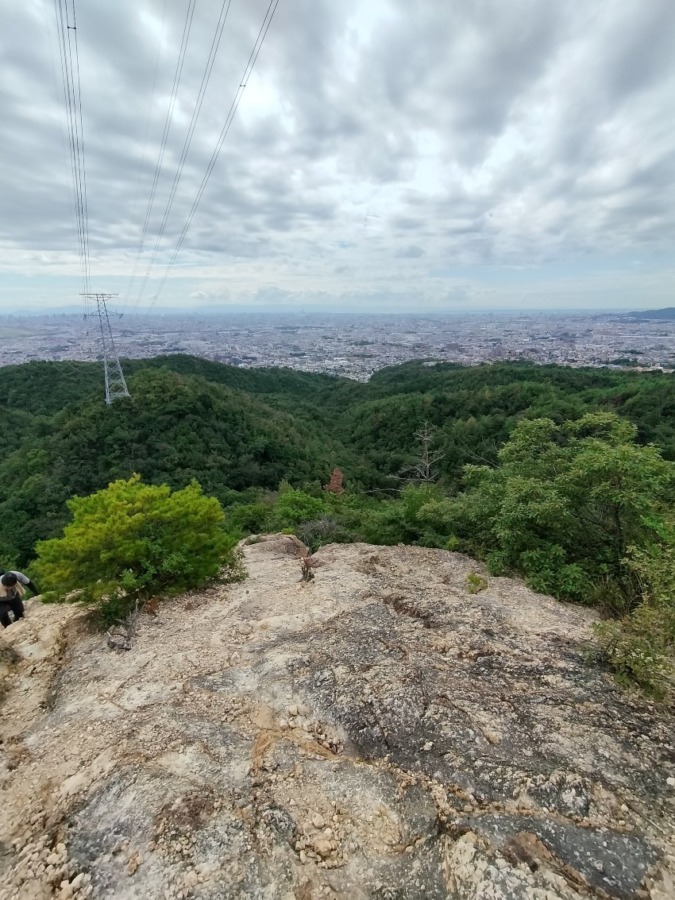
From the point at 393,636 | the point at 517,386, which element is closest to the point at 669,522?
the point at 393,636

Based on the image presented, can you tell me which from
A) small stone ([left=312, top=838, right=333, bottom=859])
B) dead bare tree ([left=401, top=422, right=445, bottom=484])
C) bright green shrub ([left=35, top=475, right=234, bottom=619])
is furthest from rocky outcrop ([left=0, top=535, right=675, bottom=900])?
dead bare tree ([left=401, top=422, right=445, bottom=484])

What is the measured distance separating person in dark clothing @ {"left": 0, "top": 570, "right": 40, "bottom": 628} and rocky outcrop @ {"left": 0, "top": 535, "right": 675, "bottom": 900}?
1.93 meters

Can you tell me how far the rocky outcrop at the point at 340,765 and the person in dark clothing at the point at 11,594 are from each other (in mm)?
1933

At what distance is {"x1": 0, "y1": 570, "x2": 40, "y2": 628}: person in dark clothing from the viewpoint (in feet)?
33.5

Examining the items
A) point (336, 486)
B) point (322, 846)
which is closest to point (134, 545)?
point (322, 846)

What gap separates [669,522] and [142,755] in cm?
1013

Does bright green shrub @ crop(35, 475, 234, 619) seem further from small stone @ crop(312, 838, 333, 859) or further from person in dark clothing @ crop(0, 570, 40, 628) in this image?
small stone @ crop(312, 838, 333, 859)

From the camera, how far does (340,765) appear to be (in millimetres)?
5332

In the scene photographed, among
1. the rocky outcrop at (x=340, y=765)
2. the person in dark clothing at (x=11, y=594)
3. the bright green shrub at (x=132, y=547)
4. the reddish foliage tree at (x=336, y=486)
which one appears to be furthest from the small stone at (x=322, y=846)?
the reddish foliage tree at (x=336, y=486)

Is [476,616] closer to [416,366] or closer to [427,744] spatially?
[427,744]

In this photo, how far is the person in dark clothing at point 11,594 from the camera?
33.5ft

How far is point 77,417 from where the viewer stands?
108ft

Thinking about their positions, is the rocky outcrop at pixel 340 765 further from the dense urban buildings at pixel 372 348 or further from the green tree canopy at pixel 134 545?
the dense urban buildings at pixel 372 348

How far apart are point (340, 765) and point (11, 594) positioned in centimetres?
899
